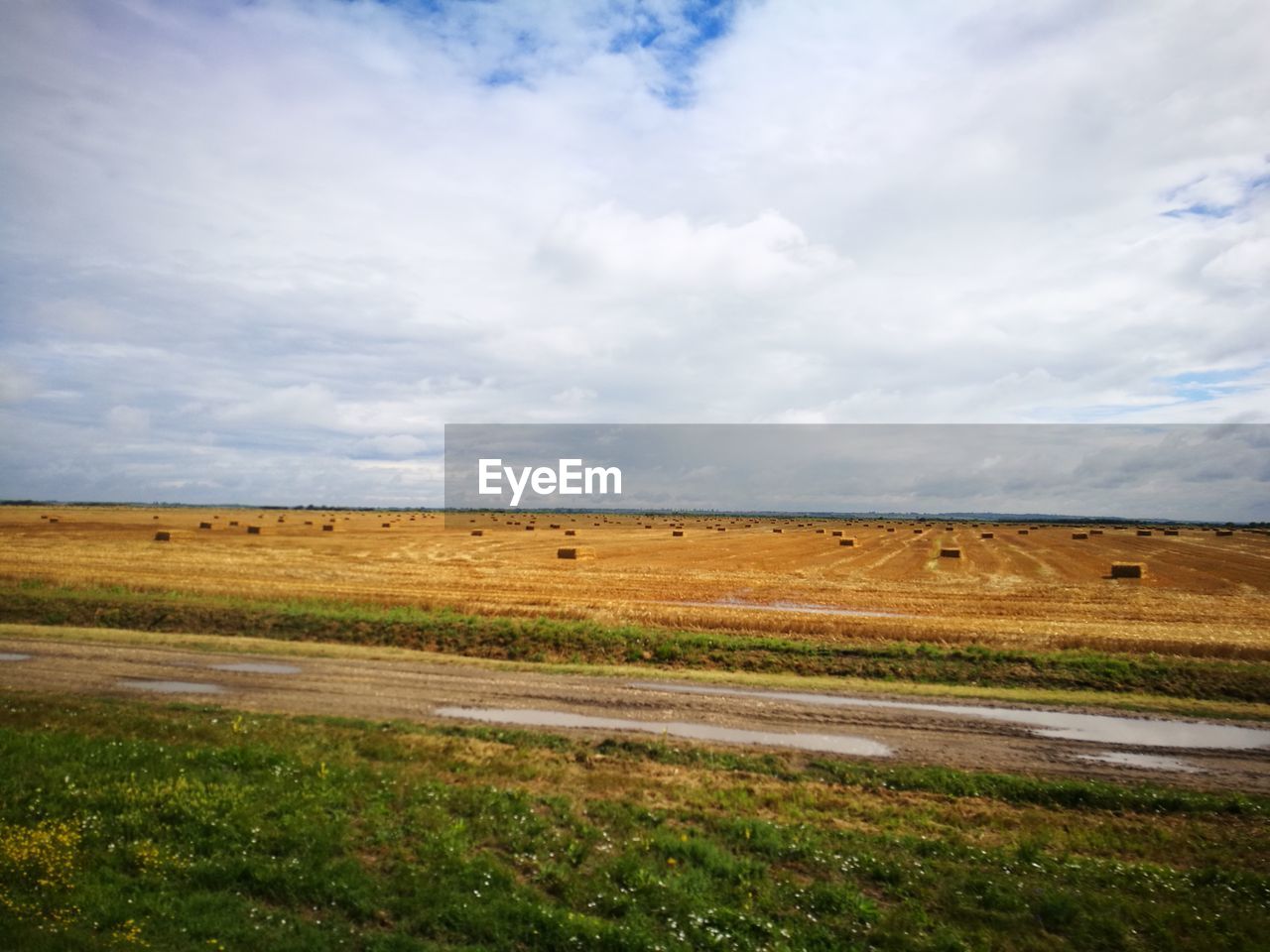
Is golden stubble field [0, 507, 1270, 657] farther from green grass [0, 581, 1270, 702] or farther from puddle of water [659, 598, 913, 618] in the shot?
green grass [0, 581, 1270, 702]

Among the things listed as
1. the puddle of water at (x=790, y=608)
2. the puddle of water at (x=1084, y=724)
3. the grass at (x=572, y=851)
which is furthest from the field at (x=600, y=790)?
the puddle of water at (x=790, y=608)

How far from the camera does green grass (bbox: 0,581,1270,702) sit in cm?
2258

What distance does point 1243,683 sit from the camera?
21.7 metres

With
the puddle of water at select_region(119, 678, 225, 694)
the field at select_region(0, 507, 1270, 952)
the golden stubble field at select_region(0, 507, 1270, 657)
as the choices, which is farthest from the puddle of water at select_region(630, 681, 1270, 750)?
the puddle of water at select_region(119, 678, 225, 694)

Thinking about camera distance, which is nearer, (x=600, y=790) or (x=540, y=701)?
(x=600, y=790)

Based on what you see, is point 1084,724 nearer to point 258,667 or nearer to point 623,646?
point 623,646

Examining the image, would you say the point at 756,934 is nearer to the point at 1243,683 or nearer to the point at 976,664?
the point at 976,664

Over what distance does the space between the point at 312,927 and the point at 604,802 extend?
4841mm

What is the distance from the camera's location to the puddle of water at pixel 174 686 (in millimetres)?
18625

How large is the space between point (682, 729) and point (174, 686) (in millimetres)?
13334

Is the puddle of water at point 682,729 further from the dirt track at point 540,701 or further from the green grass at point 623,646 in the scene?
the green grass at point 623,646

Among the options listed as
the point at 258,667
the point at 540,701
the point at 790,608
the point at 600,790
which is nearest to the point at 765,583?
the point at 790,608

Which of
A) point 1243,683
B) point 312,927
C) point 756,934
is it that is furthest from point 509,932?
point 1243,683

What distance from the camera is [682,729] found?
17.0 metres
